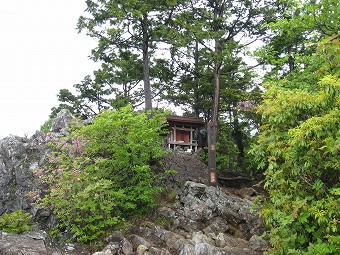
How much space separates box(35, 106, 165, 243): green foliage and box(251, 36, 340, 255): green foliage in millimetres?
5398

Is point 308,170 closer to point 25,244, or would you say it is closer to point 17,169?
point 25,244

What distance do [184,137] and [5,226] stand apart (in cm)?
1271

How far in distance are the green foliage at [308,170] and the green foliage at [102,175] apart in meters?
5.40

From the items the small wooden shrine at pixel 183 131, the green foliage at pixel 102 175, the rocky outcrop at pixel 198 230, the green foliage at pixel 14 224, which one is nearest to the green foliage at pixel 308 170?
the rocky outcrop at pixel 198 230

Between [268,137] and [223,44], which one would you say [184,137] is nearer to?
[223,44]

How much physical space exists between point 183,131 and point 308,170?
15422 mm

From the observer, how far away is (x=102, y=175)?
37.7 ft

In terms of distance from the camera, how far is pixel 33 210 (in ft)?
37.9

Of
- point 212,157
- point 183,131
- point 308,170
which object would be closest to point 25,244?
point 308,170

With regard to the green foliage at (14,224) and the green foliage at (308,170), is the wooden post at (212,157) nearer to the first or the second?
the green foliage at (14,224)

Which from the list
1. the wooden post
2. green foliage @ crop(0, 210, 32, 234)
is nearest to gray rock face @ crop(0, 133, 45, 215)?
green foliage @ crop(0, 210, 32, 234)

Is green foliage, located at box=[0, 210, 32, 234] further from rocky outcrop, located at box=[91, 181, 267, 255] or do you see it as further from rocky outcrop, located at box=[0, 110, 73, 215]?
rocky outcrop, located at box=[91, 181, 267, 255]

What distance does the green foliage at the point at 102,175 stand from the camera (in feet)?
32.1

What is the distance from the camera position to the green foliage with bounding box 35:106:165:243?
9.78m
